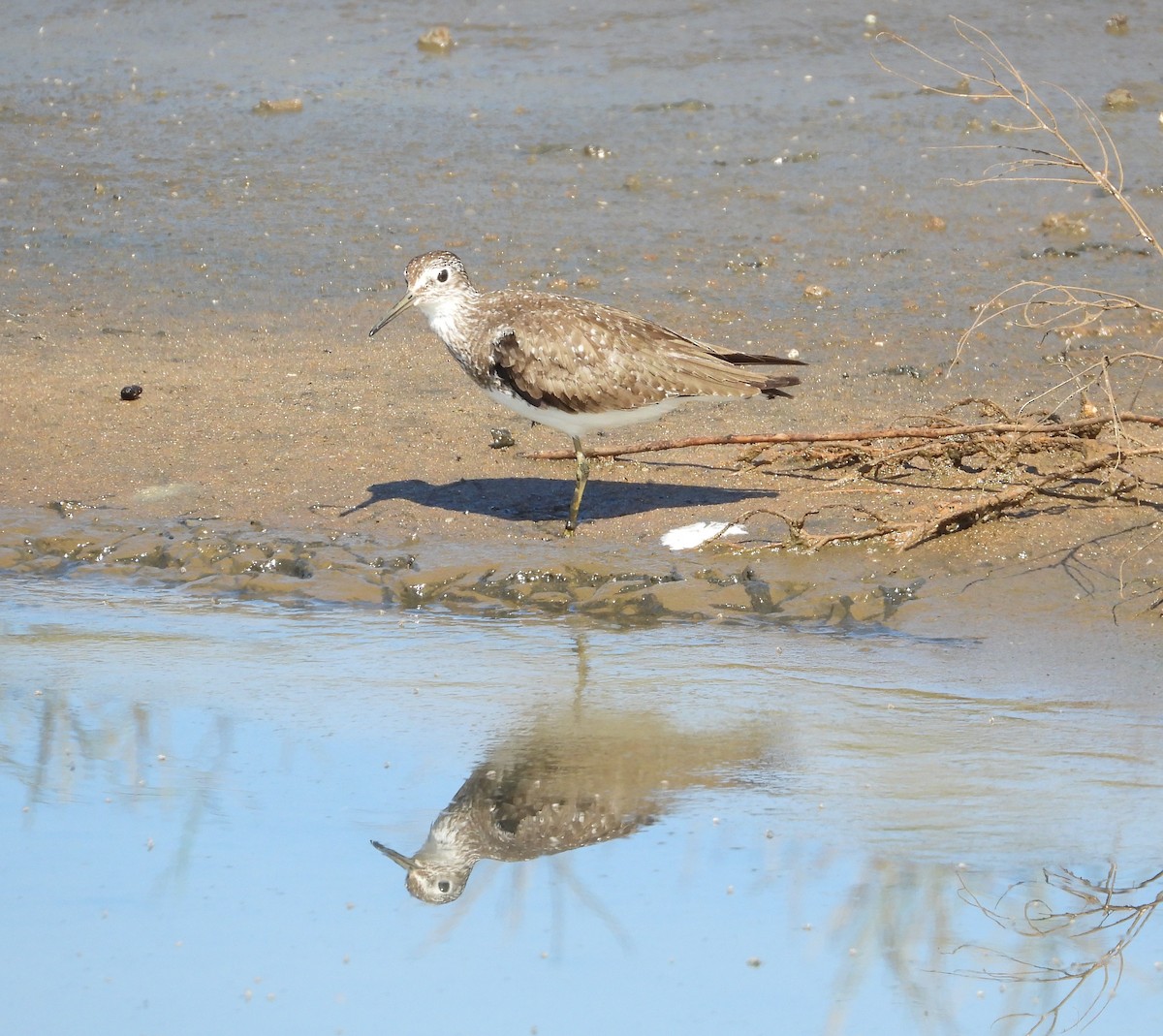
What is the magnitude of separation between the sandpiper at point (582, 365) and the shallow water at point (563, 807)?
1.29 m

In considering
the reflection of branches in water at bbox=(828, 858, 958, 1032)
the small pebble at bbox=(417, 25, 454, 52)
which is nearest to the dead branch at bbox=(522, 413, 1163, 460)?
the reflection of branches in water at bbox=(828, 858, 958, 1032)

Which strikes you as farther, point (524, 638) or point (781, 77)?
point (781, 77)

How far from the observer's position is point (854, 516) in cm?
741

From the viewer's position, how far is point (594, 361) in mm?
7426

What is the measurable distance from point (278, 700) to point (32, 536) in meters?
2.17

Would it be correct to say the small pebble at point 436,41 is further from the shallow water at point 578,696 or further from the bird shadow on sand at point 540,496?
the bird shadow on sand at point 540,496

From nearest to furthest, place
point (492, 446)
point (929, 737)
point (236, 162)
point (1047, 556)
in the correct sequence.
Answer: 1. point (929, 737)
2. point (1047, 556)
3. point (492, 446)
4. point (236, 162)

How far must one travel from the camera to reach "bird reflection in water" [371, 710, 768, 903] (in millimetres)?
4605

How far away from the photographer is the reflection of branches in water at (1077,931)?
12.9ft

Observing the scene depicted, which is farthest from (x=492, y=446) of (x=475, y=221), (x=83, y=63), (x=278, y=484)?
(x=83, y=63)

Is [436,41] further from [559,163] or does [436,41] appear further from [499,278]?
[499,278]

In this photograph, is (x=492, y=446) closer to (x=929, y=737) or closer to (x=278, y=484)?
(x=278, y=484)

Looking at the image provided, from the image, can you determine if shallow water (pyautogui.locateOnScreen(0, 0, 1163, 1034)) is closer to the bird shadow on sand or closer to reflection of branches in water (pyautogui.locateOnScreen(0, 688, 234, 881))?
reflection of branches in water (pyautogui.locateOnScreen(0, 688, 234, 881))

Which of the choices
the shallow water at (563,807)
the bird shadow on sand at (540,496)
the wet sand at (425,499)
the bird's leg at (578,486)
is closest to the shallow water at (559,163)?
the wet sand at (425,499)
